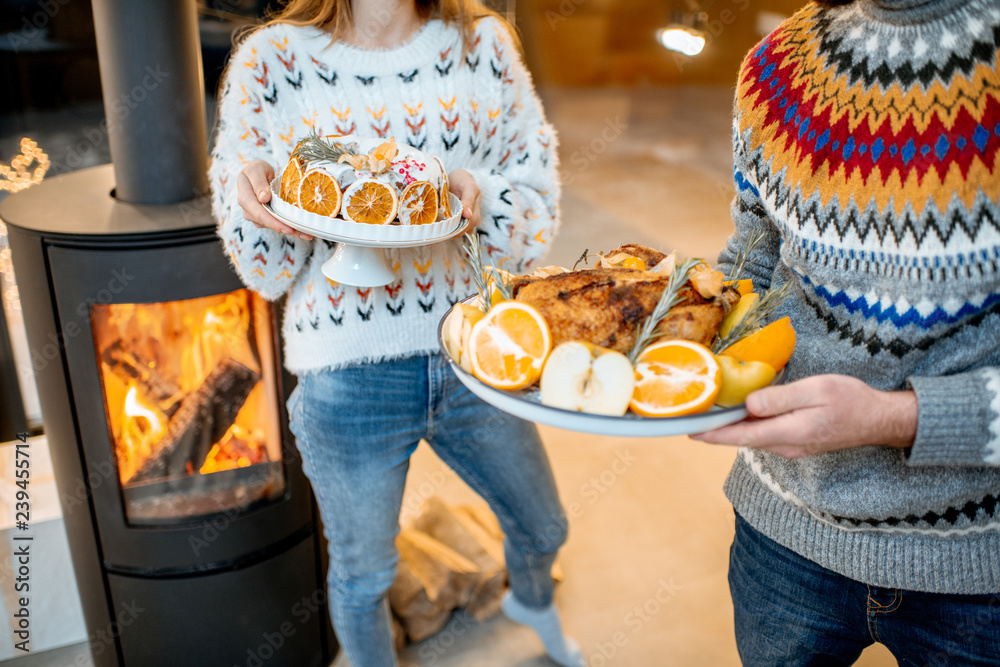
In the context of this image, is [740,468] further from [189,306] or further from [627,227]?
[627,227]

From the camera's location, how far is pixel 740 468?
1.13m

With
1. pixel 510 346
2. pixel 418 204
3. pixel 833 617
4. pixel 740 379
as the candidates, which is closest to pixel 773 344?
pixel 740 379

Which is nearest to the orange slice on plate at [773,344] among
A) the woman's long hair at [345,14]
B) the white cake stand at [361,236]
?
the white cake stand at [361,236]

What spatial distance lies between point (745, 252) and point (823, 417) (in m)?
0.29

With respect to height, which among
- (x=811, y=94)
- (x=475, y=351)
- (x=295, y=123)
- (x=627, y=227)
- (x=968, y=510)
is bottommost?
(x=627, y=227)

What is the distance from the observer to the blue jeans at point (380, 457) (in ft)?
4.67

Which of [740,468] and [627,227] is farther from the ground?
[740,468]

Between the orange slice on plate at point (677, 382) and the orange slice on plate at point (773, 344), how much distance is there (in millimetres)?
64

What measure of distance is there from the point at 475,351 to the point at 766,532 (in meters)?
0.51

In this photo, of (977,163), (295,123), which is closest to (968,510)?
(977,163)

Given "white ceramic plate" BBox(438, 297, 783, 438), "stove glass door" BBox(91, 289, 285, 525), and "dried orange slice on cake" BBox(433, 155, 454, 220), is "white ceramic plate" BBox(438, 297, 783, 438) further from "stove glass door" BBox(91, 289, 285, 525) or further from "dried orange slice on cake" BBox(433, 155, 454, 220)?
"stove glass door" BBox(91, 289, 285, 525)

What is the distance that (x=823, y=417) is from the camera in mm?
783

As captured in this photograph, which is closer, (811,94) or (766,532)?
(811,94)

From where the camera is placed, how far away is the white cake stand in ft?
3.66
